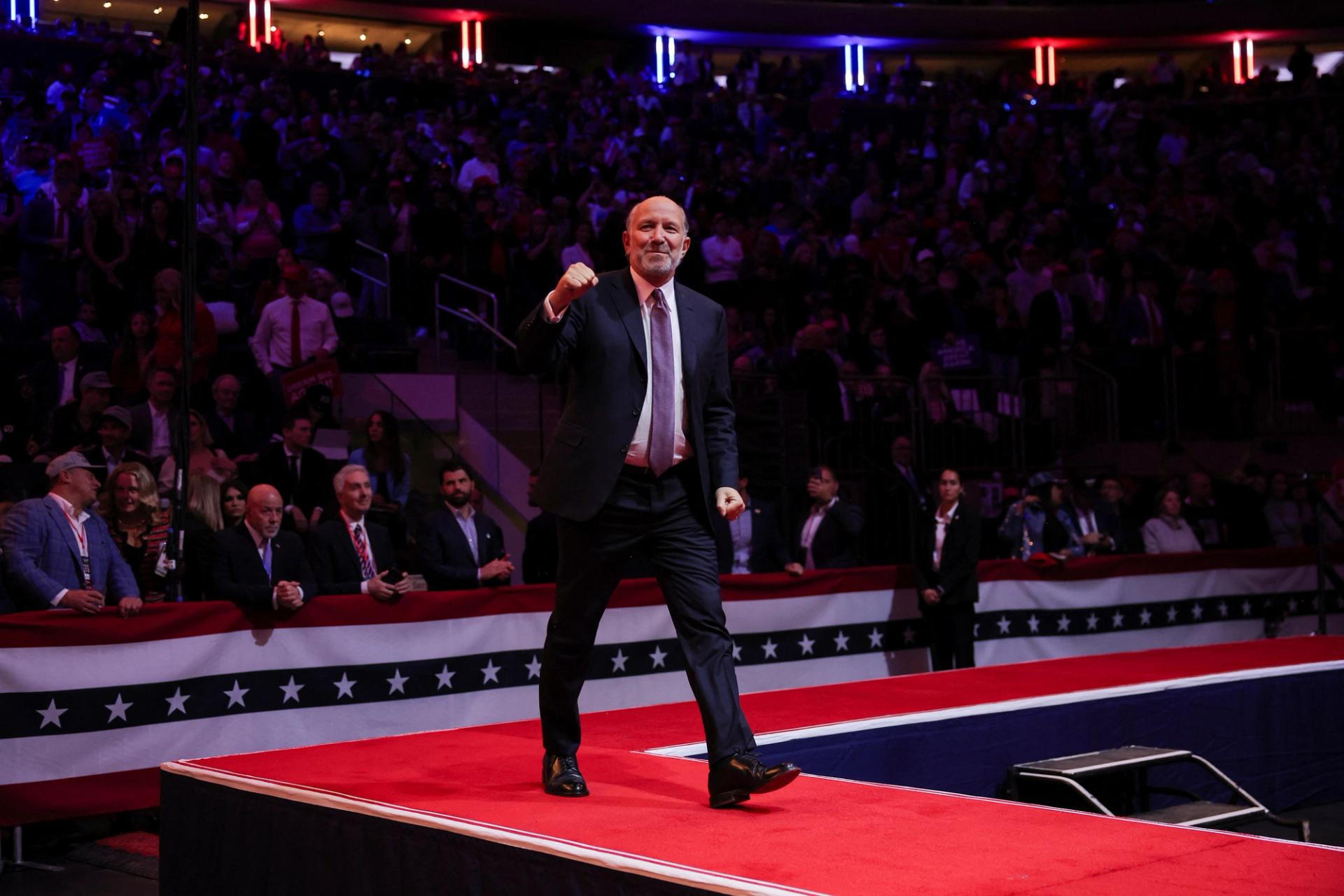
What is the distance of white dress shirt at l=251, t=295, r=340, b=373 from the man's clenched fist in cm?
776

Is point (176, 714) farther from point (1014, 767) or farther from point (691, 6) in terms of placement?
point (691, 6)

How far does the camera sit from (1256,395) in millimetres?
16328

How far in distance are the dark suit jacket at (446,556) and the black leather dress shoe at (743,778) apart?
4253 millimetres

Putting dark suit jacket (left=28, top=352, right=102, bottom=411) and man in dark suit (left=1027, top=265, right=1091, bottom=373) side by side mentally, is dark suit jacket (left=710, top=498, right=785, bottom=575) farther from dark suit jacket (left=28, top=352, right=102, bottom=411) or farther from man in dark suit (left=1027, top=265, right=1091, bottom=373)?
man in dark suit (left=1027, top=265, right=1091, bottom=373)

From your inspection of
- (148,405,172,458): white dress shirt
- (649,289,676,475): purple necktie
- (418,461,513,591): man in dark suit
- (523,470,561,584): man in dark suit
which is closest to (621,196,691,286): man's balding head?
(649,289,676,475): purple necktie

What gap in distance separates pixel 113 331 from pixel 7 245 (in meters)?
1.41

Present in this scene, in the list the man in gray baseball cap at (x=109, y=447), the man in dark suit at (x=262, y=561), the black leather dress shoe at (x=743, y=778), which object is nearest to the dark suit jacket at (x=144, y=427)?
the man in gray baseball cap at (x=109, y=447)

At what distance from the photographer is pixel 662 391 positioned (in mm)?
4496

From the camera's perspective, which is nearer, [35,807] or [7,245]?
[35,807]

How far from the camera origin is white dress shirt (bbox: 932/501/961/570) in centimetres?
988

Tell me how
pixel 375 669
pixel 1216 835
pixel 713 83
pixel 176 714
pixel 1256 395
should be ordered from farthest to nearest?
1. pixel 713 83
2. pixel 1256 395
3. pixel 375 669
4. pixel 176 714
5. pixel 1216 835

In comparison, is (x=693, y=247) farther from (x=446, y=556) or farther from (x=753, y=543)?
(x=446, y=556)

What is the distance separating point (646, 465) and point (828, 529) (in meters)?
6.09

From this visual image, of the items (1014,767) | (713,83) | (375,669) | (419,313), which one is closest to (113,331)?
(419,313)
